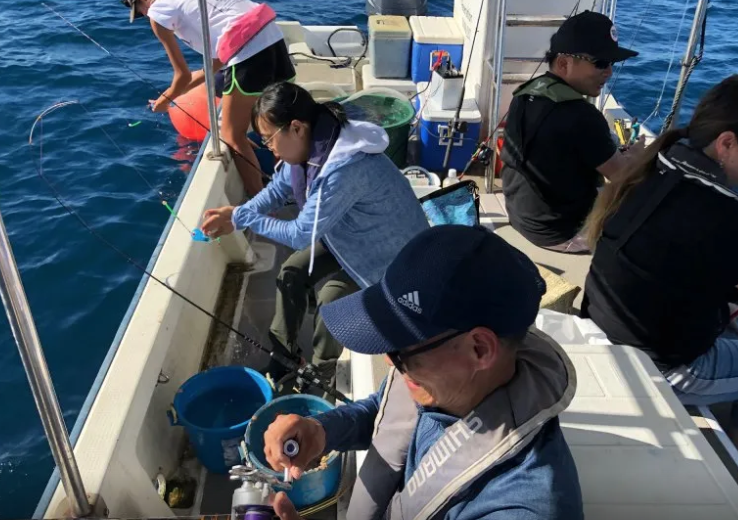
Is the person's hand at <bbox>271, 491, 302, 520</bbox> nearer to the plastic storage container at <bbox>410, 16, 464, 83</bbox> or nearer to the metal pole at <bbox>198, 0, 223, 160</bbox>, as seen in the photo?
the metal pole at <bbox>198, 0, 223, 160</bbox>

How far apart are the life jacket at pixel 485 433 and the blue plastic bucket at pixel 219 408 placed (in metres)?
1.10

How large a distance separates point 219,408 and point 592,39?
249 cm

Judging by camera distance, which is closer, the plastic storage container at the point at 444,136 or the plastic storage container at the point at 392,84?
the plastic storage container at the point at 444,136

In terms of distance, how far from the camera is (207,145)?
156 inches

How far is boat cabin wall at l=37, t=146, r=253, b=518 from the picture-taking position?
1.98 m

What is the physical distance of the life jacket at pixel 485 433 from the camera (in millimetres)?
1166

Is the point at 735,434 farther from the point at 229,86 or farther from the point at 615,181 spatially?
the point at 229,86

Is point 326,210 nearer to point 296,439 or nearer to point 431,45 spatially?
point 296,439

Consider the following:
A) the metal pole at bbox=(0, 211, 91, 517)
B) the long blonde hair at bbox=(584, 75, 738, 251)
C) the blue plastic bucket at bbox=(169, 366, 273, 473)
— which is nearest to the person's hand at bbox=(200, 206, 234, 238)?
the blue plastic bucket at bbox=(169, 366, 273, 473)

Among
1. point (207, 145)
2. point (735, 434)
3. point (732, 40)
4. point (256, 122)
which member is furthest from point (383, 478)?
point (732, 40)

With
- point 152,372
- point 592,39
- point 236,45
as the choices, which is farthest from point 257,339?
point 592,39

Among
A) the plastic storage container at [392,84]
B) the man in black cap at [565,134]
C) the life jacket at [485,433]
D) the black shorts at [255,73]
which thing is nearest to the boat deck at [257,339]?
the black shorts at [255,73]

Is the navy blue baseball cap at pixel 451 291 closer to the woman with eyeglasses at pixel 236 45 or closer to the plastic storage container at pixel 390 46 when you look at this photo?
the woman with eyeglasses at pixel 236 45

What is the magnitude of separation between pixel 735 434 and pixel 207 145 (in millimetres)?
3320
